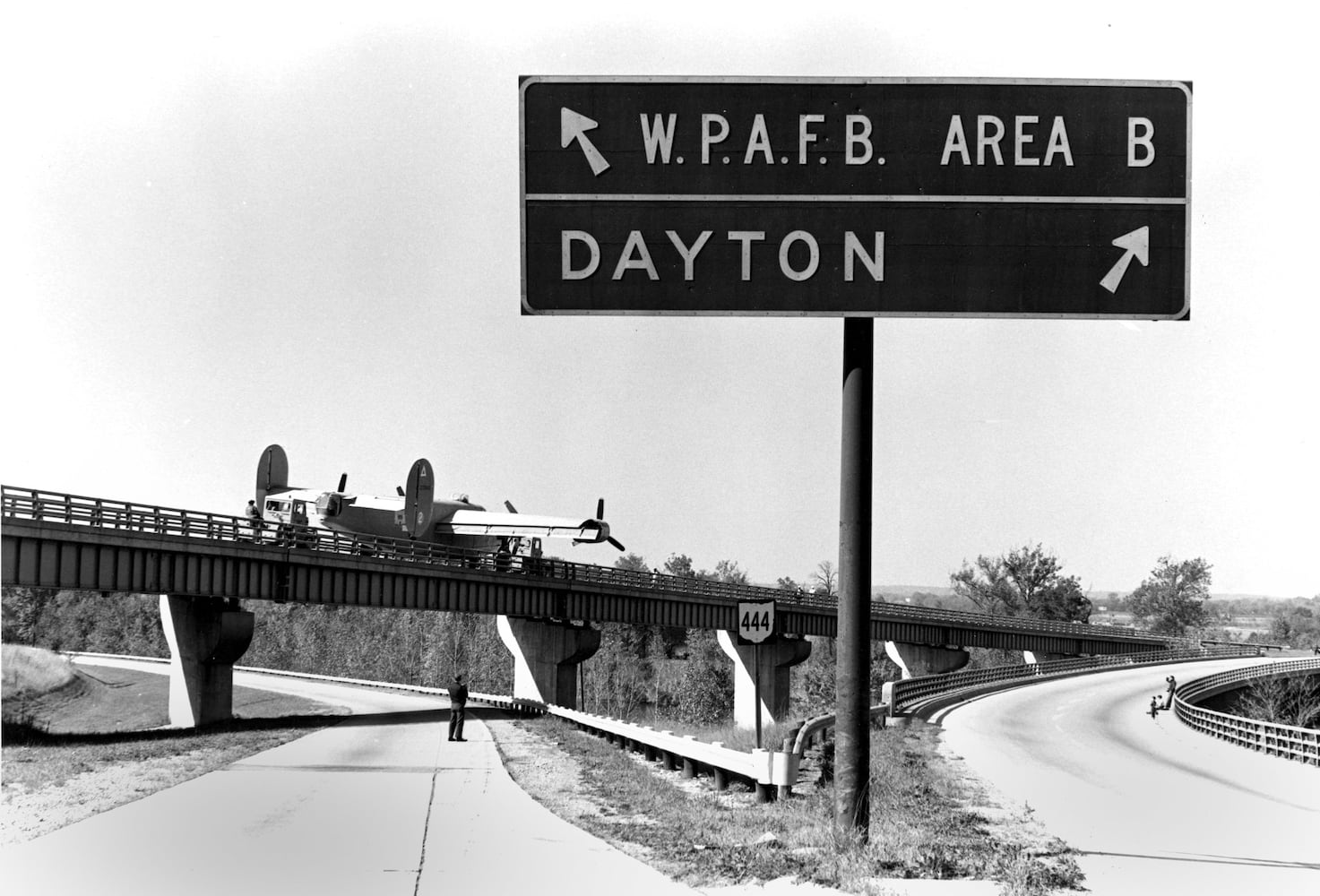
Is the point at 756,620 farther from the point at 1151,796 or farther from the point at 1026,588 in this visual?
the point at 1026,588

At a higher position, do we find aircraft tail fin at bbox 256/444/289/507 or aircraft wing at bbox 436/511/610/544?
aircraft tail fin at bbox 256/444/289/507

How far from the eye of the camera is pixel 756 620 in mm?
18375

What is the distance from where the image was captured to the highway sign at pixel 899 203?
1214 centimetres

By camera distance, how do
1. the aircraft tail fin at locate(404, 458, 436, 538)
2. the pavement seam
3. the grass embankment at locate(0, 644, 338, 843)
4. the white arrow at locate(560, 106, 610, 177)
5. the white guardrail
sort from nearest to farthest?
1. the pavement seam
2. the white arrow at locate(560, 106, 610, 177)
3. the white guardrail
4. the grass embankment at locate(0, 644, 338, 843)
5. the aircraft tail fin at locate(404, 458, 436, 538)

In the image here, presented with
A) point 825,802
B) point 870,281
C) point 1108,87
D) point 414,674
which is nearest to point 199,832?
point 825,802

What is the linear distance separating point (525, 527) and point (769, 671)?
19.2m

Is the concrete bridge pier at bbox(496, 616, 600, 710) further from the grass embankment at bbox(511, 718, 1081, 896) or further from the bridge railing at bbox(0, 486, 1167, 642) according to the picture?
the grass embankment at bbox(511, 718, 1081, 896)

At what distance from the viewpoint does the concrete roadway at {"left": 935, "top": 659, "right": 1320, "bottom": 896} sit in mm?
12227

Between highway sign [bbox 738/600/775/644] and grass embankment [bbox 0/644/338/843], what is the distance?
9476 mm

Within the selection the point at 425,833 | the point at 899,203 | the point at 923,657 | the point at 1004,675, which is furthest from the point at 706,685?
the point at 899,203

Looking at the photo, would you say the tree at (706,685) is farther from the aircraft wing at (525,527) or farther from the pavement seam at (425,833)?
the pavement seam at (425,833)

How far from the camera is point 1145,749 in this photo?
100ft

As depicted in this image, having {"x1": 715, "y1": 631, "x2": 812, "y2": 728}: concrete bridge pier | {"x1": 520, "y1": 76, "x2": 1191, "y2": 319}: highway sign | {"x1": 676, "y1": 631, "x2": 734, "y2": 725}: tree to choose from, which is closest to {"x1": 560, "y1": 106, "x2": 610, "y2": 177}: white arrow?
{"x1": 520, "y1": 76, "x2": 1191, "y2": 319}: highway sign

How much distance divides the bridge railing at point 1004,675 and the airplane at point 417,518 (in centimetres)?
1952
